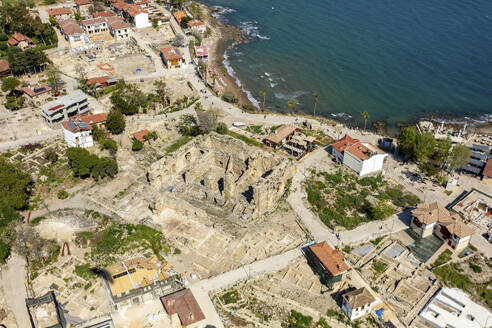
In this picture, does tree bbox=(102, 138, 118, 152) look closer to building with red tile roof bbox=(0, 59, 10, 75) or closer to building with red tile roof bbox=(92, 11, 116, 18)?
building with red tile roof bbox=(0, 59, 10, 75)

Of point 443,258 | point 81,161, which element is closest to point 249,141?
point 81,161

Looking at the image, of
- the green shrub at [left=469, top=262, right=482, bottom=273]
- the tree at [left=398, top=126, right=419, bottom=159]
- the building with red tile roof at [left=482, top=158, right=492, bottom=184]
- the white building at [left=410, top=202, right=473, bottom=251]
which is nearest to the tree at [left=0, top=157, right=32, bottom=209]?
the white building at [left=410, top=202, right=473, bottom=251]

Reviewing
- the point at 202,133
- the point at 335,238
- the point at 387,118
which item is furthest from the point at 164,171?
the point at 387,118

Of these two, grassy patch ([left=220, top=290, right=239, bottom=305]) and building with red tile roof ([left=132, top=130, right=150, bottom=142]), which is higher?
building with red tile roof ([left=132, top=130, right=150, bottom=142])

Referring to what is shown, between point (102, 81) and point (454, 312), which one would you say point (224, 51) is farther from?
point (454, 312)

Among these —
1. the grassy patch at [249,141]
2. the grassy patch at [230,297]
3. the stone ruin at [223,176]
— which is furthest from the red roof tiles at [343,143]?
the grassy patch at [230,297]
